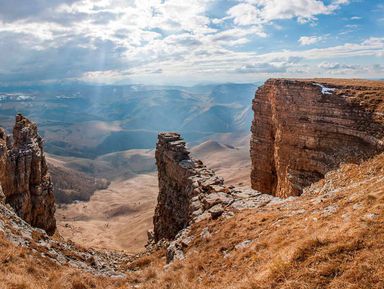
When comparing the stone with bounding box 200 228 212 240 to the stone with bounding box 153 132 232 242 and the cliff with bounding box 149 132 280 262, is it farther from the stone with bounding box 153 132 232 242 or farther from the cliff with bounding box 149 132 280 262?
the stone with bounding box 153 132 232 242

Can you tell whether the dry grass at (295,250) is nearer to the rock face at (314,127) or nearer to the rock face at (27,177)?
the rock face at (314,127)

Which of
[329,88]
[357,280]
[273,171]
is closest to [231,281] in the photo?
[357,280]

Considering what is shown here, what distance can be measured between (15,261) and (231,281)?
1457 centimetres

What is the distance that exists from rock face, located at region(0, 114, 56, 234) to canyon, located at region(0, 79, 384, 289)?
0.24m

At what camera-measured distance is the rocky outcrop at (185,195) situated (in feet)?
117

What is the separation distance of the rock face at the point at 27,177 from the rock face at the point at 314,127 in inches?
1776

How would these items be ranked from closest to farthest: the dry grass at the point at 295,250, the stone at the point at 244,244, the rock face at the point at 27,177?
1. the dry grass at the point at 295,250
2. the stone at the point at 244,244
3. the rock face at the point at 27,177

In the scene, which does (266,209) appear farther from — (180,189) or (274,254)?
(180,189)

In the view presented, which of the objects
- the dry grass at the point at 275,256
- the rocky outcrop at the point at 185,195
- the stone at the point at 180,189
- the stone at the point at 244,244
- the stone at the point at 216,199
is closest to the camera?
the dry grass at the point at 275,256

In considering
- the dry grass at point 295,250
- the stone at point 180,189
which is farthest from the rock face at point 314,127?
the dry grass at point 295,250

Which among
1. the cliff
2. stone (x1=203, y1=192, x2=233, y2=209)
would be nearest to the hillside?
the cliff

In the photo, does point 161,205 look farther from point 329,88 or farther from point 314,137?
point 329,88

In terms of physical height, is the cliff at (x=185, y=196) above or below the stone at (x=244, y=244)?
below

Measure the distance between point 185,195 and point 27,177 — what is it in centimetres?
3100
